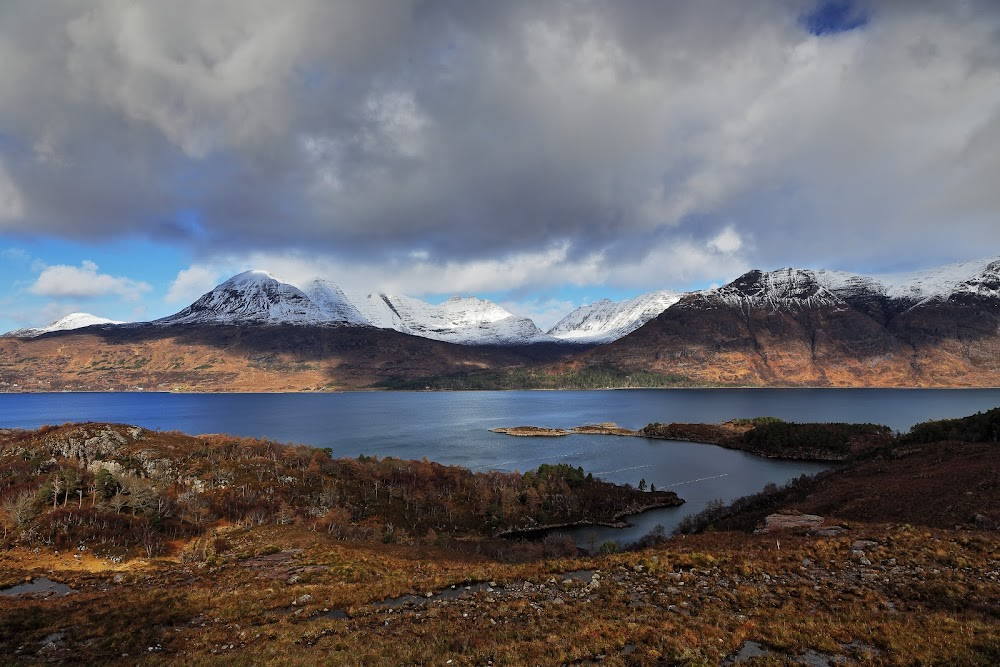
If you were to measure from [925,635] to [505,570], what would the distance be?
19.1 meters

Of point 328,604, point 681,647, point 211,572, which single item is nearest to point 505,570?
point 328,604

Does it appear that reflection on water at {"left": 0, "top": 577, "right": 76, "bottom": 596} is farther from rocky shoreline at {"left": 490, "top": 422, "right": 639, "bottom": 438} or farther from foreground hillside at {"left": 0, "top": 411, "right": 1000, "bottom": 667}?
rocky shoreline at {"left": 490, "top": 422, "right": 639, "bottom": 438}

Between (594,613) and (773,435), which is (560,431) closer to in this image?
(773,435)

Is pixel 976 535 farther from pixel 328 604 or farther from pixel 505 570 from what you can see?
pixel 328 604

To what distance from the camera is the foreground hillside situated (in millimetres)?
15344

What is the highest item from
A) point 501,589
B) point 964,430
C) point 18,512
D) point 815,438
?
point 501,589

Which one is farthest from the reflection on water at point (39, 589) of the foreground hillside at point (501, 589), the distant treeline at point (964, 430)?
the distant treeline at point (964, 430)

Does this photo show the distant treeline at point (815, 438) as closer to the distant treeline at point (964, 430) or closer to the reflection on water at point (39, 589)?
the distant treeline at point (964, 430)

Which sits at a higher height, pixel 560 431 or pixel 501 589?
pixel 501 589

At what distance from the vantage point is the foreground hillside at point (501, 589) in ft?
50.3

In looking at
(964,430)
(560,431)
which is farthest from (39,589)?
(560,431)

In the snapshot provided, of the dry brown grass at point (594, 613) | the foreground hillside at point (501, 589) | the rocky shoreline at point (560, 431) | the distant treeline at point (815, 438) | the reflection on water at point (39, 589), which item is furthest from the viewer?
the rocky shoreline at point (560, 431)

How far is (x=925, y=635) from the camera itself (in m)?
14.2

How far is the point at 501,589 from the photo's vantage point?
2445cm
